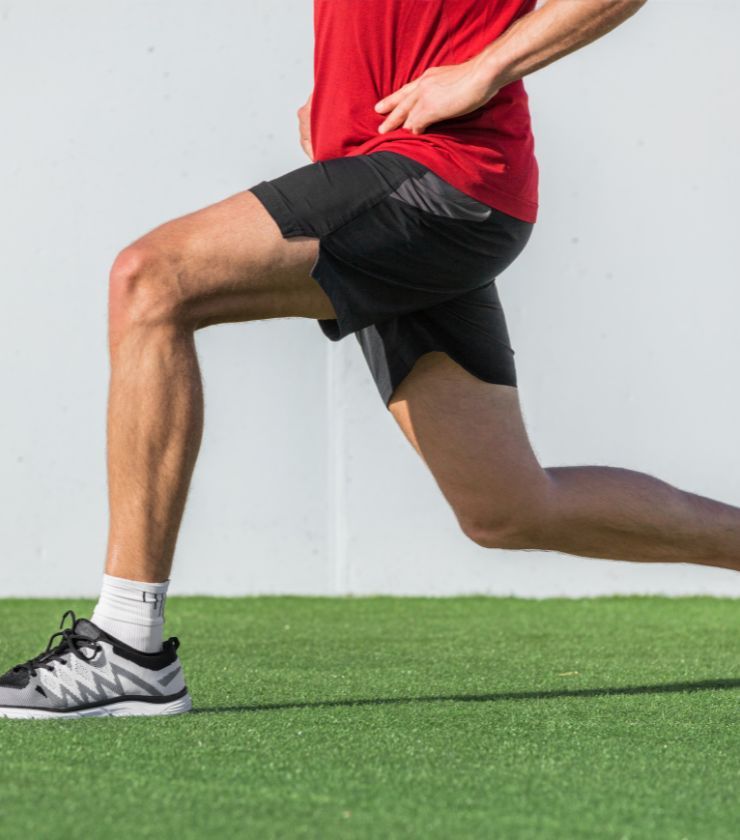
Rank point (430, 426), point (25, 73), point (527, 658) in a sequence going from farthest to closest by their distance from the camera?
point (25, 73) → point (527, 658) → point (430, 426)

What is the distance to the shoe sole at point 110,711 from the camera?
1921mm

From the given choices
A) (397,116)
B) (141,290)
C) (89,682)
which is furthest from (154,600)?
(397,116)

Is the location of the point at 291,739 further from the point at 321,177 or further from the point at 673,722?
the point at 321,177

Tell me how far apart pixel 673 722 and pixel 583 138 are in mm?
2866

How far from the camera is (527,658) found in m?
2.86

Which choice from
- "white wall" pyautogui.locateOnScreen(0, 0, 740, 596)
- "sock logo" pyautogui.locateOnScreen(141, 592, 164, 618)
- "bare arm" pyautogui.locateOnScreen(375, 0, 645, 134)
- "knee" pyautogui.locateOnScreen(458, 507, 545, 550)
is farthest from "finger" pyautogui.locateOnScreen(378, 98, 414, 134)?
"white wall" pyautogui.locateOnScreen(0, 0, 740, 596)

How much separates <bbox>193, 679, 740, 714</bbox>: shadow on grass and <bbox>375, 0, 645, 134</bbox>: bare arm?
890 millimetres

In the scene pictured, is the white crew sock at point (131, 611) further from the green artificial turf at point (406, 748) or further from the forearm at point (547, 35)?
the forearm at point (547, 35)

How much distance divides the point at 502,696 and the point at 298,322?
93.1 inches

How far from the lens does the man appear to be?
1.91 m

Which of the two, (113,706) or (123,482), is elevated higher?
(123,482)

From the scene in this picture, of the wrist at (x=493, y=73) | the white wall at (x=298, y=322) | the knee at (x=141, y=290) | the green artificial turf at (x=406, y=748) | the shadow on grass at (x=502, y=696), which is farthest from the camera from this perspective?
the white wall at (x=298, y=322)

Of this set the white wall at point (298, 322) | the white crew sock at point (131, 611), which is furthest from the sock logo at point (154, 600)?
the white wall at point (298, 322)

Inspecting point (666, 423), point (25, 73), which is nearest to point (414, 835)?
point (666, 423)
